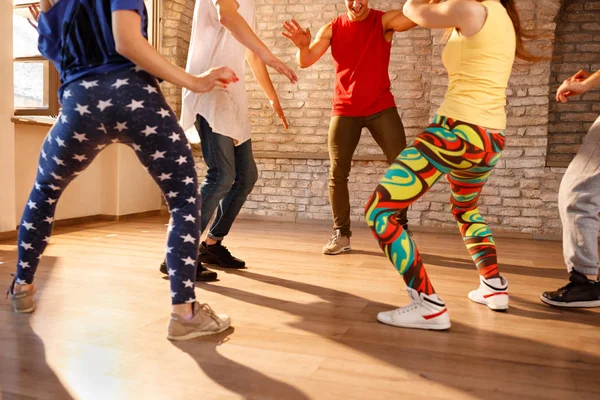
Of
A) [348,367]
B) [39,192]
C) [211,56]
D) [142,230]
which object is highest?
[211,56]

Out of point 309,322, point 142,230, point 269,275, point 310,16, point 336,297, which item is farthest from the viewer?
point 310,16

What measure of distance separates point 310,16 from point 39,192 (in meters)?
4.31

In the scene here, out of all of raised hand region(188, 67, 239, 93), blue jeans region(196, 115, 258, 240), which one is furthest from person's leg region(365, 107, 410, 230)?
raised hand region(188, 67, 239, 93)

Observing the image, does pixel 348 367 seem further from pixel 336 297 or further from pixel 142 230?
pixel 142 230

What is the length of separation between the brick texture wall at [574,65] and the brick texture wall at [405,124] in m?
0.08

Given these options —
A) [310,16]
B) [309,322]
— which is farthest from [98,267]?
[310,16]

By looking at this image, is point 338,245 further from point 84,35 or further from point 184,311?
point 84,35

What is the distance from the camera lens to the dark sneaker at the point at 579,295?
218 cm

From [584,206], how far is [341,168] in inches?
62.2

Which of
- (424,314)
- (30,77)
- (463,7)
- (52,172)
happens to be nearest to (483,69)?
(463,7)

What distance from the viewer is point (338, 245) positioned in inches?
137

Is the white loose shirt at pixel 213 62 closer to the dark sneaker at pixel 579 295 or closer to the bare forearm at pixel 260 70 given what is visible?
the bare forearm at pixel 260 70

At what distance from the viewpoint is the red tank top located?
3.37m

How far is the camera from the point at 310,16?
219 inches
